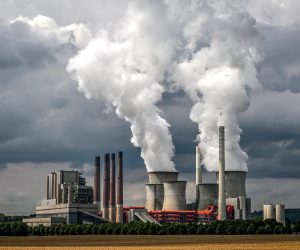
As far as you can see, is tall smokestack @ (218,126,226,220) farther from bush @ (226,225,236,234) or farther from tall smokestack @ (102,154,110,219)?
tall smokestack @ (102,154,110,219)

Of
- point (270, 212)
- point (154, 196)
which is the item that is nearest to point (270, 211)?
point (270, 212)

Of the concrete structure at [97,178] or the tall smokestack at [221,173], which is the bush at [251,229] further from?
the concrete structure at [97,178]

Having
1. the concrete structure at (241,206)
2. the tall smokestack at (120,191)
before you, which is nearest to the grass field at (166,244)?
the concrete structure at (241,206)

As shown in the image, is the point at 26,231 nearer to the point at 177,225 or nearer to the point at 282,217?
the point at 177,225

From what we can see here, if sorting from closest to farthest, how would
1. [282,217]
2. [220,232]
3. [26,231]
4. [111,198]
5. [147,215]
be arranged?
[220,232]
[26,231]
[282,217]
[147,215]
[111,198]

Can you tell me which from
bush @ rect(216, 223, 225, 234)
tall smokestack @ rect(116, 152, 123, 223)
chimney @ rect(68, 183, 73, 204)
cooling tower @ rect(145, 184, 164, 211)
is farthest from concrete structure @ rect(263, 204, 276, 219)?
chimney @ rect(68, 183, 73, 204)

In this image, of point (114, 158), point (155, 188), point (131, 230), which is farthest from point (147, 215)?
Answer: point (131, 230)

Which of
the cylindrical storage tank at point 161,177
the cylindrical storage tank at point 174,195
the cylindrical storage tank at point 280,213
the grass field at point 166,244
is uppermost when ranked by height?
the cylindrical storage tank at point 161,177

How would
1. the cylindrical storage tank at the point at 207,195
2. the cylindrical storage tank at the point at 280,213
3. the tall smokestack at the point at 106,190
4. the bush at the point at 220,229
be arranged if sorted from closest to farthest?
the bush at the point at 220,229 → the cylindrical storage tank at the point at 280,213 → the cylindrical storage tank at the point at 207,195 → the tall smokestack at the point at 106,190
